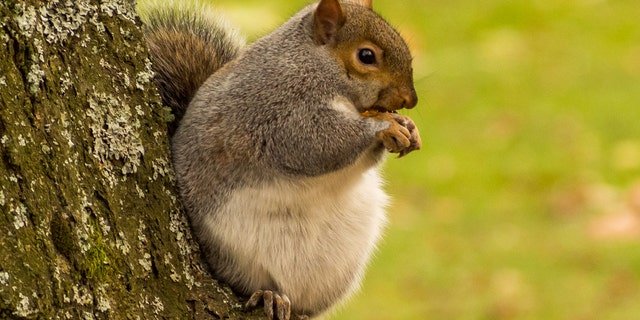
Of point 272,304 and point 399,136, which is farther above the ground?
point 399,136

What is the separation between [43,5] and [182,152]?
1.98 feet

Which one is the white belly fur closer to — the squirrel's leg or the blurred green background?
the squirrel's leg

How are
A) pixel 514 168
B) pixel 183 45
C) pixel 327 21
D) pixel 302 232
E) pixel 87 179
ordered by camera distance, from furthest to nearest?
pixel 514 168
pixel 183 45
pixel 327 21
pixel 302 232
pixel 87 179

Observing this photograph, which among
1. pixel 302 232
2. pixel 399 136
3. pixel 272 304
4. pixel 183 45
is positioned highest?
pixel 399 136

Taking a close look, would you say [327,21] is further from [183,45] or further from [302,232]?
[302,232]

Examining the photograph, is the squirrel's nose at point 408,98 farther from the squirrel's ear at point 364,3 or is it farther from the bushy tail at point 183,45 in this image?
the bushy tail at point 183,45

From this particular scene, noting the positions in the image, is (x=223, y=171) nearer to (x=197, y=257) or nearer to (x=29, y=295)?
(x=197, y=257)

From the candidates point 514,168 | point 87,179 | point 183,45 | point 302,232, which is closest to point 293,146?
point 302,232

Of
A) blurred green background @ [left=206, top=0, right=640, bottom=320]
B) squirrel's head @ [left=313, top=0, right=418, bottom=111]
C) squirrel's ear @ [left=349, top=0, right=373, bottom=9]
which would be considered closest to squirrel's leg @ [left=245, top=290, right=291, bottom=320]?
squirrel's head @ [left=313, top=0, right=418, bottom=111]

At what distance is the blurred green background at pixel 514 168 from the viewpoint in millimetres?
5492

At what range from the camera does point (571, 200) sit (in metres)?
6.27

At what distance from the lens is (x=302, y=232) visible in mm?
2715

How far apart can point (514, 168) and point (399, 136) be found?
4.07 m

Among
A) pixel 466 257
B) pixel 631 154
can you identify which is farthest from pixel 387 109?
pixel 631 154
